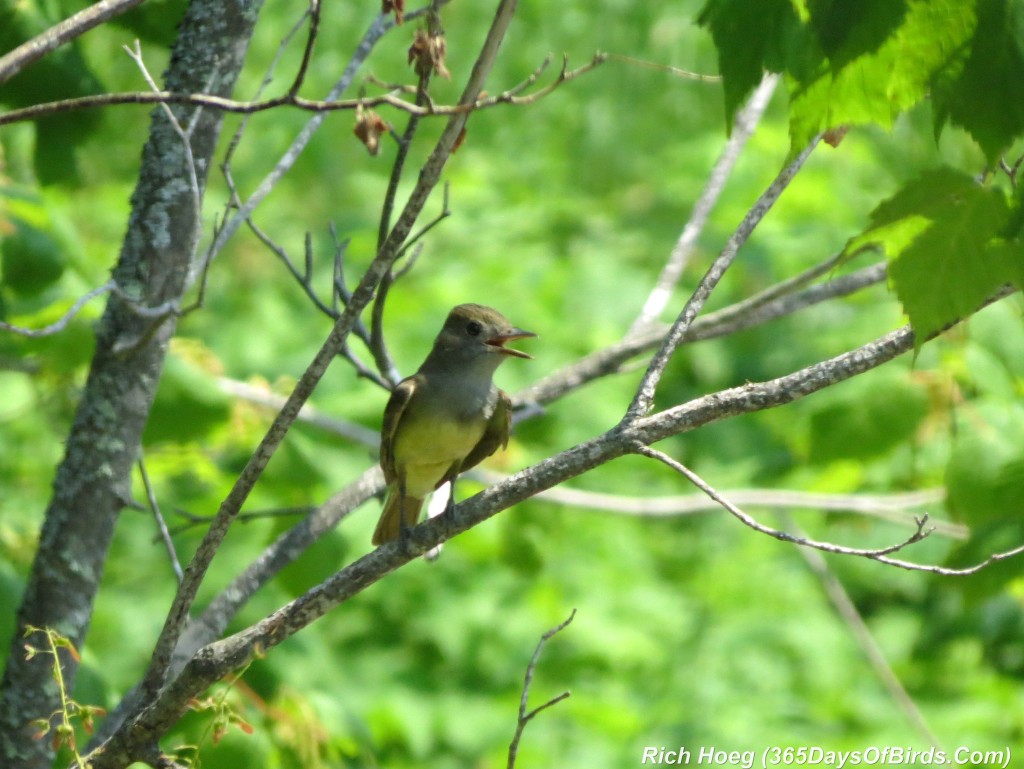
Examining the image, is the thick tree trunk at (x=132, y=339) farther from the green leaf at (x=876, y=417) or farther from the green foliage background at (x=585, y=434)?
the green leaf at (x=876, y=417)

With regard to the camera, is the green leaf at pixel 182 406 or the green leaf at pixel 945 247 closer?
the green leaf at pixel 945 247

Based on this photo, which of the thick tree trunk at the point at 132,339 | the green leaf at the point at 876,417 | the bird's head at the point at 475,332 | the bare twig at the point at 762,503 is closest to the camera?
the thick tree trunk at the point at 132,339

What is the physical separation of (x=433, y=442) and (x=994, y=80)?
7.98 feet

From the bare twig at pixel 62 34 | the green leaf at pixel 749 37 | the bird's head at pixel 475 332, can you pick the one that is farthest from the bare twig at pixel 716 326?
the bare twig at pixel 62 34

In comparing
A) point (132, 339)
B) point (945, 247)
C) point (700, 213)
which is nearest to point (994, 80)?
point (945, 247)

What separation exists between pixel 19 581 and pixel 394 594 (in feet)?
8.71

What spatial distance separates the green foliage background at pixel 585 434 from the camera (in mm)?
3678

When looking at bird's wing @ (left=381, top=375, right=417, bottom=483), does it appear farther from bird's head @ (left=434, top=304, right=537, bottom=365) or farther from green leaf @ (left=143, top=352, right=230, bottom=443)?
green leaf @ (left=143, top=352, right=230, bottom=443)

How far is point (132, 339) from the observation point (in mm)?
3141

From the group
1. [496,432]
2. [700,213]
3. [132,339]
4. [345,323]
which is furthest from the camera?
[496,432]

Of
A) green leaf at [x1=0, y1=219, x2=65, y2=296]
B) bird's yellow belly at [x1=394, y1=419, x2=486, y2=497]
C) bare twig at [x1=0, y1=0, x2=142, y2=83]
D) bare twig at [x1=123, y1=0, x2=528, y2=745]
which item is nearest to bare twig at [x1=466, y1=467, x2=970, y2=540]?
bird's yellow belly at [x1=394, y1=419, x2=486, y2=497]

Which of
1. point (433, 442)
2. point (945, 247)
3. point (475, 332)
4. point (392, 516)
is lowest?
point (945, 247)

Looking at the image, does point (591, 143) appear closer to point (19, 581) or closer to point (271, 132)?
point (271, 132)

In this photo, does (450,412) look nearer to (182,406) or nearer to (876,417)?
(182,406)
